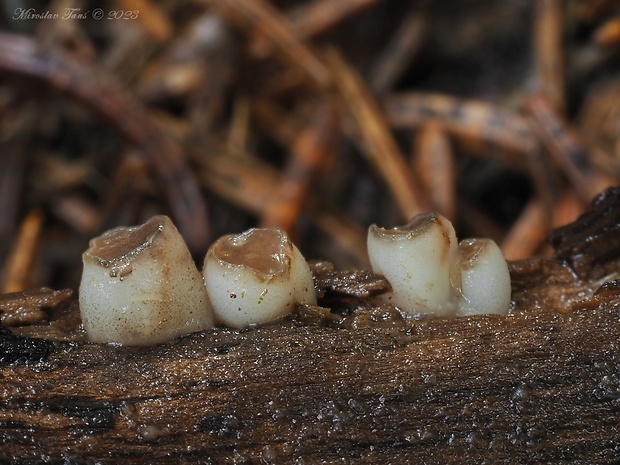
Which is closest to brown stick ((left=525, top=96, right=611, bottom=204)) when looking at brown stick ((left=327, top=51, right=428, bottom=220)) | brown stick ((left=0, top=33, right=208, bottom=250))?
brown stick ((left=327, top=51, right=428, bottom=220))

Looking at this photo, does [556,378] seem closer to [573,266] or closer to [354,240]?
[573,266]

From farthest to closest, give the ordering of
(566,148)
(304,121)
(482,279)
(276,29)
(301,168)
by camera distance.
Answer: (304,121) → (276,29) → (301,168) → (566,148) → (482,279)

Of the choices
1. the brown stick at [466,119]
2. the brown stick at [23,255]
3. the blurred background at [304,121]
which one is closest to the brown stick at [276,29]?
the blurred background at [304,121]

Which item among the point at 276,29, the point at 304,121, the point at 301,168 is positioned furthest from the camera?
the point at 304,121

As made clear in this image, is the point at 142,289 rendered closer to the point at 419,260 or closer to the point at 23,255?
the point at 419,260

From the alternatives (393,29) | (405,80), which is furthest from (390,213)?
(393,29)

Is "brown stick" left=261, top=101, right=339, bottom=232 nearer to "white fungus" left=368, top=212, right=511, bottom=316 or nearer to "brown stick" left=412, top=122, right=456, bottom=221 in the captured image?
"brown stick" left=412, top=122, right=456, bottom=221

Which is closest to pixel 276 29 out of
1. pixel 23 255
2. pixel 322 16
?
pixel 322 16
